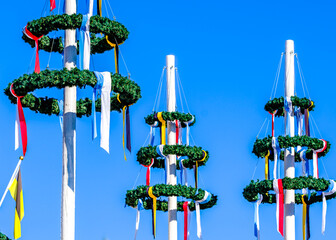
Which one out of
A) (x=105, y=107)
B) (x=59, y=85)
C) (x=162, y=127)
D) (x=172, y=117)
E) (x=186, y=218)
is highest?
(x=172, y=117)

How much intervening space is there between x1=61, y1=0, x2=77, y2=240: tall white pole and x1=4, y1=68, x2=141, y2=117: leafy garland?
536 millimetres

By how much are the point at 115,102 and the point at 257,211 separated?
11128mm

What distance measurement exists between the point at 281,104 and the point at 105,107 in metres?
12.3

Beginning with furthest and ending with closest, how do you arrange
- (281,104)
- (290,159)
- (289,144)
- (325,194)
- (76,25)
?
(281,104) < (325,194) < (290,159) < (289,144) < (76,25)

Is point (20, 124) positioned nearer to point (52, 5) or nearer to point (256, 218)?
point (52, 5)

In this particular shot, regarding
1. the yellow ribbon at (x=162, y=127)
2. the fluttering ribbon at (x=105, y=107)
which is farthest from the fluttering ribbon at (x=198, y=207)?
the fluttering ribbon at (x=105, y=107)

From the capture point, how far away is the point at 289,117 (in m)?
37.5

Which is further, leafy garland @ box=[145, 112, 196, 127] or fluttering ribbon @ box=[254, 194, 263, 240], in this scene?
leafy garland @ box=[145, 112, 196, 127]

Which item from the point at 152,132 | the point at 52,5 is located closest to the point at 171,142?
the point at 152,132

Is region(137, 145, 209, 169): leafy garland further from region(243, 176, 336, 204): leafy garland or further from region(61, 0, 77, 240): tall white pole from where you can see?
region(61, 0, 77, 240): tall white pole

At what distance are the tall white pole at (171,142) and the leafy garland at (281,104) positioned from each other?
376cm

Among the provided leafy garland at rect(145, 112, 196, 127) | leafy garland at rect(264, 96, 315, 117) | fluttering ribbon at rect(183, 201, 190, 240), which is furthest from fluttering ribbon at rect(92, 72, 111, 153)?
fluttering ribbon at rect(183, 201, 190, 240)

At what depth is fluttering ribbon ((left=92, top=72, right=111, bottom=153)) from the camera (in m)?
26.6

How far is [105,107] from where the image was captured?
26.9m
